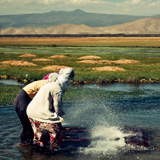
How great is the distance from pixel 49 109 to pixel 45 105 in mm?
134

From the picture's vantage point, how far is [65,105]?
15.4 metres

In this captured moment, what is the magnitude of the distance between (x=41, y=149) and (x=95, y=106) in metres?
6.72

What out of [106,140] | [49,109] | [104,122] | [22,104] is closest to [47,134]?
[49,109]

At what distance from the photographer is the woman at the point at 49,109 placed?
7859 millimetres

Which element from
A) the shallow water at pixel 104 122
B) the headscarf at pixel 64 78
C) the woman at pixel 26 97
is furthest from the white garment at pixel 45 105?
the shallow water at pixel 104 122


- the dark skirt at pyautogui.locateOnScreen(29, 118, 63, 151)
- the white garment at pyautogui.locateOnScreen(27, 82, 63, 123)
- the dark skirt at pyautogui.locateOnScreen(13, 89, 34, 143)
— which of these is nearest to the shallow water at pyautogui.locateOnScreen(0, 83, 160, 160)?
the dark skirt at pyautogui.locateOnScreen(29, 118, 63, 151)

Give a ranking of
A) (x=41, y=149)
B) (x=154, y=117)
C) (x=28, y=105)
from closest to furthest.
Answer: (x=28, y=105)
(x=41, y=149)
(x=154, y=117)

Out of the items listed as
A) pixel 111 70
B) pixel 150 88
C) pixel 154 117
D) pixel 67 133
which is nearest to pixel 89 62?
pixel 111 70

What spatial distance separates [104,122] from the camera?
12.5m

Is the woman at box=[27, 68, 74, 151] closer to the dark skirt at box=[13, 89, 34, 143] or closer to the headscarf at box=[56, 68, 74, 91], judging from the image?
the headscarf at box=[56, 68, 74, 91]

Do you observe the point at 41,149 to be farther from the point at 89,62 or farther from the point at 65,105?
the point at 89,62

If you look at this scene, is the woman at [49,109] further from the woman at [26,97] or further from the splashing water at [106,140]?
the splashing water at [106,140]

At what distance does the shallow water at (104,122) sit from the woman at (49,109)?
858mm

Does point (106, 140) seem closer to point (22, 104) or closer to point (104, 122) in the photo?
point (104, 122)
